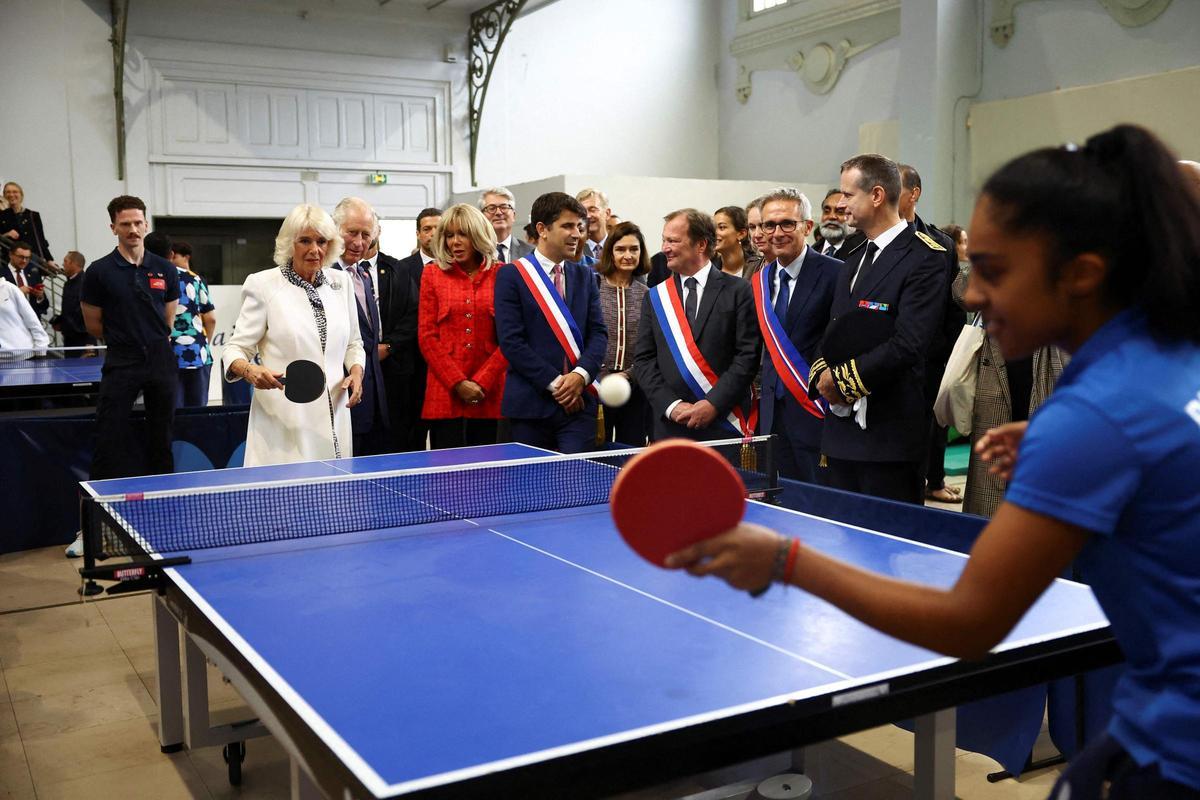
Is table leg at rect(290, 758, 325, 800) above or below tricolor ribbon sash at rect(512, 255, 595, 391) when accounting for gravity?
below

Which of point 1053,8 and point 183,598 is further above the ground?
point 1053,8

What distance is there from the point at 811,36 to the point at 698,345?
37.0ft

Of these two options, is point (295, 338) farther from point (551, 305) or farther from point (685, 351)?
point (685, 351)

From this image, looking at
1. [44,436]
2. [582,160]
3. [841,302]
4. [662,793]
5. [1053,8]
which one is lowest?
[662,793]

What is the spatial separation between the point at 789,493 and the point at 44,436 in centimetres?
443

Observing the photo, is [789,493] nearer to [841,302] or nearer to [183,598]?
[841,302]

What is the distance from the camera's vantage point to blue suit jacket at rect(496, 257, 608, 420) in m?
4.96

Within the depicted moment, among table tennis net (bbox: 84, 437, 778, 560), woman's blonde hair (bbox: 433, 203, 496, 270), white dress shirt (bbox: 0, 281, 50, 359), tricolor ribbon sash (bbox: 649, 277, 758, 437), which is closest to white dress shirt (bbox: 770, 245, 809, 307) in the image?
tricolor ribbon sash (bbox: 649, 277, 758, 437)

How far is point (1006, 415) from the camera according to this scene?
4.40 meters

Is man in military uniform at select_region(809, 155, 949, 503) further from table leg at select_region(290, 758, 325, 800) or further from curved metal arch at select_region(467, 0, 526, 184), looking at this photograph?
curved metal arch at select_region(467, 0, 526, 184)

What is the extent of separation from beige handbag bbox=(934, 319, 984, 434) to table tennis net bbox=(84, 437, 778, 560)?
114 centimetres

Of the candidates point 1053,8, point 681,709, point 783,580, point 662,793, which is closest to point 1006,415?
point 662,793

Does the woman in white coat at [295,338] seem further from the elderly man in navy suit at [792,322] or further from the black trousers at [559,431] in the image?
the elderly man in navy suit at [792,322]

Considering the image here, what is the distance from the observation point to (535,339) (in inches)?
200
